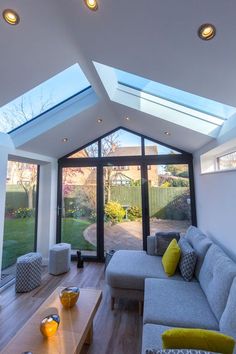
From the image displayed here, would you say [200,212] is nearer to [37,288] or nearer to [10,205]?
[37,288]

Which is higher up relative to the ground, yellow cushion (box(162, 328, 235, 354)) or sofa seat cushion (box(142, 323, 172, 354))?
yellow cushion (box(162, 328, 235, 354))

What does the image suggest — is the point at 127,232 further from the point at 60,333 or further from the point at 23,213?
the point at 60,333

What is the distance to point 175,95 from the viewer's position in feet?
8.97

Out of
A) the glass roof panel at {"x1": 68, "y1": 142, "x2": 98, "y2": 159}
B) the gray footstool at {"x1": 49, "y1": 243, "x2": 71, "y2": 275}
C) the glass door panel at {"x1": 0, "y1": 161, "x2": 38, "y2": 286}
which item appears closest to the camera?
the glass door panel at {"x1": 0, "y1": 161, "x2": 38, "y2": 286}

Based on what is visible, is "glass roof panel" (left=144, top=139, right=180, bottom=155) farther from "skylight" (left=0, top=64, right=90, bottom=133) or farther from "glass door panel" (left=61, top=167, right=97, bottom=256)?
"skylight" (left=0, top=64, right=90, bottom=133)

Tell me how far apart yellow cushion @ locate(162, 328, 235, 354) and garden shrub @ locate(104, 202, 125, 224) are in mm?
3307

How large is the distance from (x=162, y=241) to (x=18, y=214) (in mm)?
2833

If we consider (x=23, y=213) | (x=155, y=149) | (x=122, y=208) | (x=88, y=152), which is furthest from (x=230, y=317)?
(x=88, y=152)

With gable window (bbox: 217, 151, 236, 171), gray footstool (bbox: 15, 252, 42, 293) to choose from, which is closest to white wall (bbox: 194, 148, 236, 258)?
gable window (bbox: 217, 151, 236, 171)

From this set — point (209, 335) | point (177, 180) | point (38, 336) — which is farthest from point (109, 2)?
point (177, 180)

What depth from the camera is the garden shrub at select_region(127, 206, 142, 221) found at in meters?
4.48

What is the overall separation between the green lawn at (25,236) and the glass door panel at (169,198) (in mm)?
1614

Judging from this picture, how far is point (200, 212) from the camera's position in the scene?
3.92 m

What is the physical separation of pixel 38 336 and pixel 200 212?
332 centimetres
